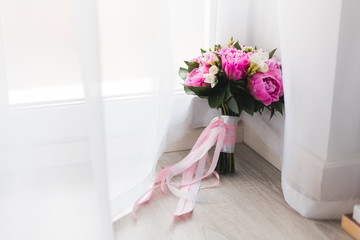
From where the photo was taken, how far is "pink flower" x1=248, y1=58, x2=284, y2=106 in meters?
1.16

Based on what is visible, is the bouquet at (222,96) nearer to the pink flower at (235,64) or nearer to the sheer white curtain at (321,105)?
the pink flower at (235,64)

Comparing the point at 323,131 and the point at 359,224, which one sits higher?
the point at 323,131

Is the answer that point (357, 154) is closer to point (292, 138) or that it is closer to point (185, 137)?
point (292, 138)

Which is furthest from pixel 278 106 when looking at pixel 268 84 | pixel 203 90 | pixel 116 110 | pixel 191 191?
pixel 116 110

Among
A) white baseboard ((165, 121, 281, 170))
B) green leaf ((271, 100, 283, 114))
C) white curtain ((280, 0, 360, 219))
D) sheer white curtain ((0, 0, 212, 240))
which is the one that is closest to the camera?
sheer white curtain ((0, 0, 212, 240))

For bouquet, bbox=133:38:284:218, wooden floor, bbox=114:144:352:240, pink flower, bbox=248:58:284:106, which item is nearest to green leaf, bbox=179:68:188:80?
bouquet, bbox=133:38:284:218

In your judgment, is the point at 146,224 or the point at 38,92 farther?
the point at 146,224

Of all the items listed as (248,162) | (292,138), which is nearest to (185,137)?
(248,162)

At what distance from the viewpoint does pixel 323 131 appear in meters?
1.02

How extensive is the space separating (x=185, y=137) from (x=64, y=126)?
2.35 feet

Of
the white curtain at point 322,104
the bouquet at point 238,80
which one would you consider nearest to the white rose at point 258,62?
the bouquet at point 238,80

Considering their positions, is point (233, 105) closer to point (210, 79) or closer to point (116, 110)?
point (210, 79)

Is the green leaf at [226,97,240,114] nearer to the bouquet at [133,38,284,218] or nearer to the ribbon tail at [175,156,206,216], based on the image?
the bouquet at [133,38,284,218]

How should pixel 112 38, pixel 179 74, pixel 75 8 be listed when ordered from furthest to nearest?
pixel 179 74 → pixel 112 38 → pixel 75 8
